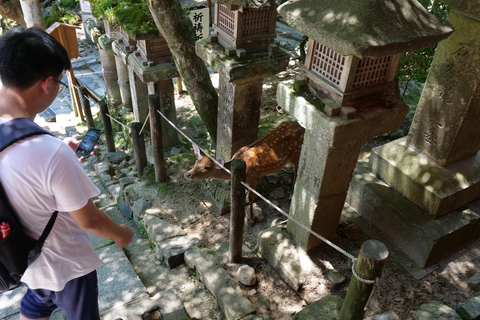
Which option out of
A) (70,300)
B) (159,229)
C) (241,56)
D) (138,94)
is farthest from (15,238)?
(138,94)

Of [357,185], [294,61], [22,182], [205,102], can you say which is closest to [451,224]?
[357,185]

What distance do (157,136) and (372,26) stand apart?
3422mm

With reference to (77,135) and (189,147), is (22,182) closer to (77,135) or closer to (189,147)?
(189,147)

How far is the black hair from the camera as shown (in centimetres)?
185

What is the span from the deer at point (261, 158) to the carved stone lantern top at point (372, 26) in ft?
6.67

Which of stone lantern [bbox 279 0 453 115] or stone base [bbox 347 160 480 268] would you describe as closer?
stone lantern [bbox 279 0 453 115]

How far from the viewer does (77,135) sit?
8.26 m

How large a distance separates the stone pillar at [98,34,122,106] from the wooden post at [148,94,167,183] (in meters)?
2.59

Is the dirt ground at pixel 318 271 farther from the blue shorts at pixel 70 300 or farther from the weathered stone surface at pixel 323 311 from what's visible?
the blue shorts at pixel 70 300

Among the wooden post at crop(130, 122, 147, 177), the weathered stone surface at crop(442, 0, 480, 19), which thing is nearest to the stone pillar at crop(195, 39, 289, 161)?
the wooden post at crop(130, 122, 147, 177)

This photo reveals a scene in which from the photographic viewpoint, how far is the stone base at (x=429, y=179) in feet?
12.8

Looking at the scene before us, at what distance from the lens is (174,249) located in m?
4.23

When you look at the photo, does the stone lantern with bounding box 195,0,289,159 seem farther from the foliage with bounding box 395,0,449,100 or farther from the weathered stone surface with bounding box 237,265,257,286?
the foliage with bounding box 395,0,449,100

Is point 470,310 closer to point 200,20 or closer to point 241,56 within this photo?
point 241,56
